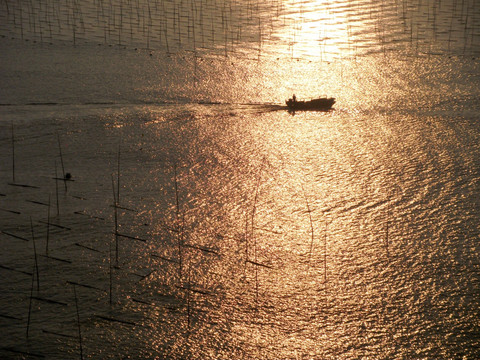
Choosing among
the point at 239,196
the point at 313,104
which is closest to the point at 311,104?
the point at 313,104

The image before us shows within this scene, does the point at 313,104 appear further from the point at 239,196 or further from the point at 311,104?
the point at 239,196

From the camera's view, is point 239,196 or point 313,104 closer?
point 239,196

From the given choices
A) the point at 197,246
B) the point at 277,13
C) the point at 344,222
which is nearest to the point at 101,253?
the point at 197,246

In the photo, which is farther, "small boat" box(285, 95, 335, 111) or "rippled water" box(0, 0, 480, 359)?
"small boat" box(285, 95, 335, 111)

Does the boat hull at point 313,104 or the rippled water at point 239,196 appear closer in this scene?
the rippled water at point 239,196

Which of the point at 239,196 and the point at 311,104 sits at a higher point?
the point at 311,104

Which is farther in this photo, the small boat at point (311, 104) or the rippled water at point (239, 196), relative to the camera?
the small boat at point (311, 104)
